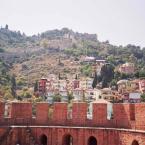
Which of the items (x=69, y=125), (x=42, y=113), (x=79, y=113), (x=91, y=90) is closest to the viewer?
(x=79, y=113)

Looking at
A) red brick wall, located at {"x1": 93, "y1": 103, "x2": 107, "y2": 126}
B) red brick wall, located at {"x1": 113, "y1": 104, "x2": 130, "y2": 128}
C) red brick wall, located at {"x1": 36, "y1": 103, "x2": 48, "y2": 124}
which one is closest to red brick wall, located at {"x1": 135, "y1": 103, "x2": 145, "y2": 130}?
red brick wall, located at {"x1": 113, "y1": 104, "x2": 130, "y2": 128}

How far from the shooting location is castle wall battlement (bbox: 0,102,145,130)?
16.2m

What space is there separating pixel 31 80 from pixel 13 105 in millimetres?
110630

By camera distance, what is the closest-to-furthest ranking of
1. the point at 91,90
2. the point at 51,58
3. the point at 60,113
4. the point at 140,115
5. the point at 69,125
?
the point at 140,115 < the point at 69,125 < the point at 60,113 < the point at 91,90 < the point at 51,58

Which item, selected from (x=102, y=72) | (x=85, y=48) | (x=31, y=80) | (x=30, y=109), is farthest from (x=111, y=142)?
(x=85, y=48)

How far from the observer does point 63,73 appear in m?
144

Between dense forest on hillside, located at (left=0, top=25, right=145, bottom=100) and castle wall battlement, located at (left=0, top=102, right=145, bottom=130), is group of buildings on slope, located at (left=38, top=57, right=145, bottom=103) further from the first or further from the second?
castle wall battlement, located at (left=0, top=102, right=145, bottom=130)

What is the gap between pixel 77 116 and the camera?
57.1ft

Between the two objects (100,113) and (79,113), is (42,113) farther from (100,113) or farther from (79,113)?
(100,113)

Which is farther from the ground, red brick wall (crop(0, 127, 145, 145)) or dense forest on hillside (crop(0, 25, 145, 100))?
dense forest on hillside (crop(0, 25, 145, 100))

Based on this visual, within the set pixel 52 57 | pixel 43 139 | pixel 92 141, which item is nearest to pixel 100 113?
pixel 92 141

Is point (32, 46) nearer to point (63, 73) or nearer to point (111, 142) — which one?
point (63, 73)

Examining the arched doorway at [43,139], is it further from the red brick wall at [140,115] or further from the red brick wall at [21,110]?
the red brick wall at [140,115]

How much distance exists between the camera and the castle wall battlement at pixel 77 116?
639 inches
